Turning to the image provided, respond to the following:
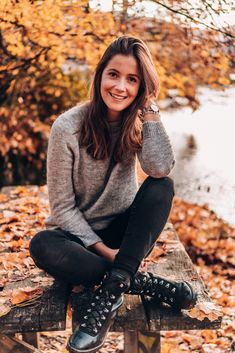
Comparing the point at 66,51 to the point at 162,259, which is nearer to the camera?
the point at 162,259

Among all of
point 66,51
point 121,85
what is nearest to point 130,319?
point 121,85

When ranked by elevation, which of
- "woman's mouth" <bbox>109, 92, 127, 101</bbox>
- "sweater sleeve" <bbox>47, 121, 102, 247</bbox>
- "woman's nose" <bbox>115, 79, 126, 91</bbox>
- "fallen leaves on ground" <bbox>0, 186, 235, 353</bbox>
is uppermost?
"woman's nose" <bbox>115, 79, 126, 91</bbox>

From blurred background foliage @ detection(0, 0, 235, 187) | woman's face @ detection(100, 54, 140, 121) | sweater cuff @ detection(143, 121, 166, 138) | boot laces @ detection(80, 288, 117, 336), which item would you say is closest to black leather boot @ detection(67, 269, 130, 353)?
boot laces @ detection(80, 288, 117, 336)

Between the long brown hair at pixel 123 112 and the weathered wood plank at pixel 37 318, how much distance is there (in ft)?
2.39

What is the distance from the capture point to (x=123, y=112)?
251 centimetres

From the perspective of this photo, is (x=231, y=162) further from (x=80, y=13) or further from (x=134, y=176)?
(x=134, y=176)

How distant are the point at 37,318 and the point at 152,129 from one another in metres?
1.02

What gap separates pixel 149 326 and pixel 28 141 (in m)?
4.12

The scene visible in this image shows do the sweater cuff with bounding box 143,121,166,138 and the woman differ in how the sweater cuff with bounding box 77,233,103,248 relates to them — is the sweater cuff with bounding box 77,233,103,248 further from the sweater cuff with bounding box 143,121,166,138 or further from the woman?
the sweater cuff with bounding box 143,121,166,138

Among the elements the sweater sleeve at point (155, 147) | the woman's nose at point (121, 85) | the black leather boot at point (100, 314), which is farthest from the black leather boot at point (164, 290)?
the woman's nose at point (121, 85)

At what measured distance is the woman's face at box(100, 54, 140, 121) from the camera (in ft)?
7.68

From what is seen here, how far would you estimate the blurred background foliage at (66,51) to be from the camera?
380 cm

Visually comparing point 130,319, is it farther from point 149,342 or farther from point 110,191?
point 110,191

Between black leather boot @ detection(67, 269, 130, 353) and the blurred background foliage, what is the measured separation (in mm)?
2026
